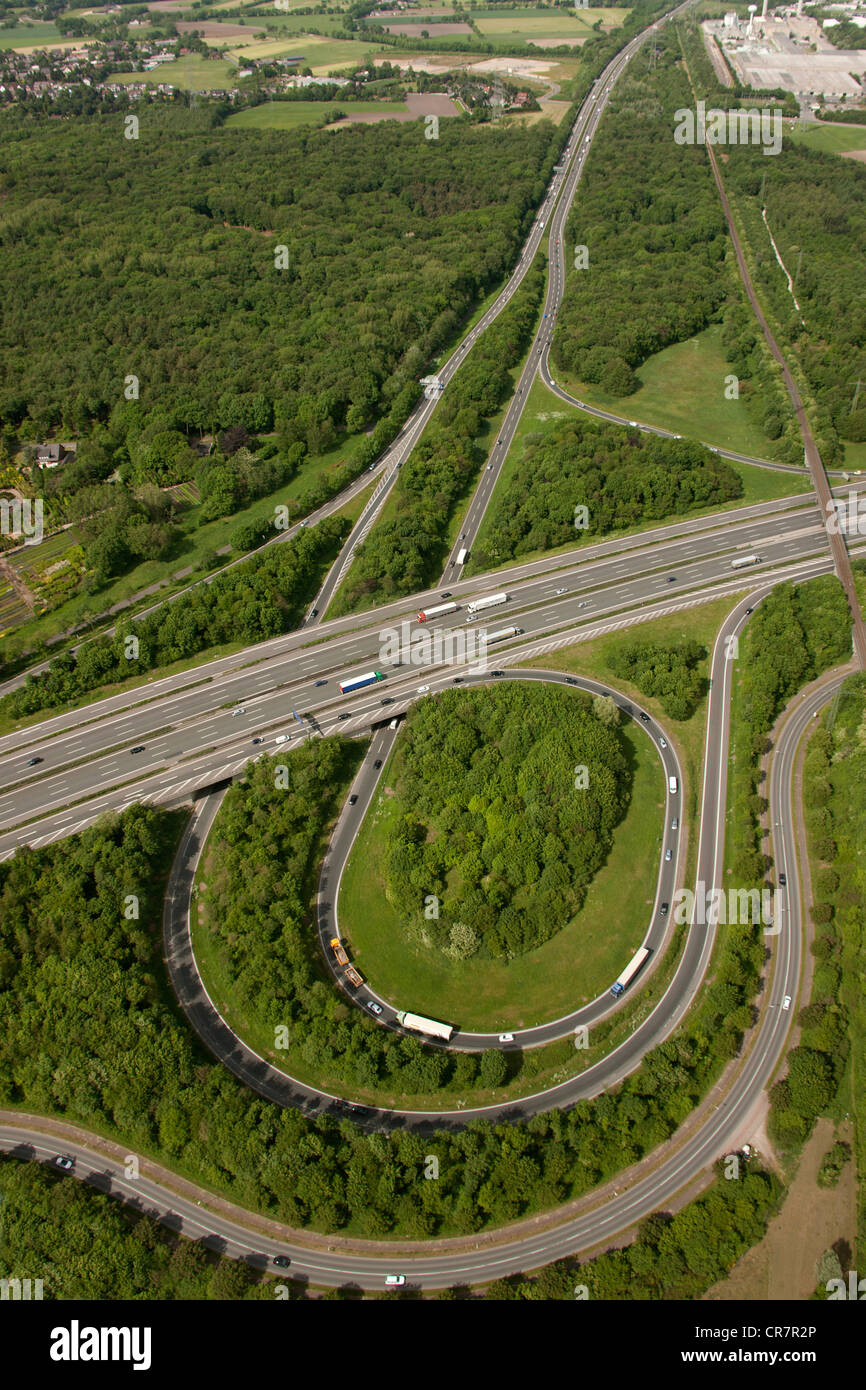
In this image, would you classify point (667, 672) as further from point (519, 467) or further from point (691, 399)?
point (691, 399)

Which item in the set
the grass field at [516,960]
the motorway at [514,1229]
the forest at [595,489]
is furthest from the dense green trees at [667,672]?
A: the motorway at [514,1229]

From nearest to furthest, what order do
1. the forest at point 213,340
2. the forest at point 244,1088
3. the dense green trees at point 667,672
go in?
1. the forest at point 244,1088
2. the dense green trees at point 667,672
3. the forest at point 213,340

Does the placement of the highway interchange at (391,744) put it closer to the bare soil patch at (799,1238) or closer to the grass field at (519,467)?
the grass field at (519,467)

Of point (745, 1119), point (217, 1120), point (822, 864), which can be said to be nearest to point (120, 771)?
point (217, 1120)

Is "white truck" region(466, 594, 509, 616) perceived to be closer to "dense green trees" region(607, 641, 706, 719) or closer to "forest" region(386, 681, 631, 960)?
"forest" region(386, 681, 631, 960)
